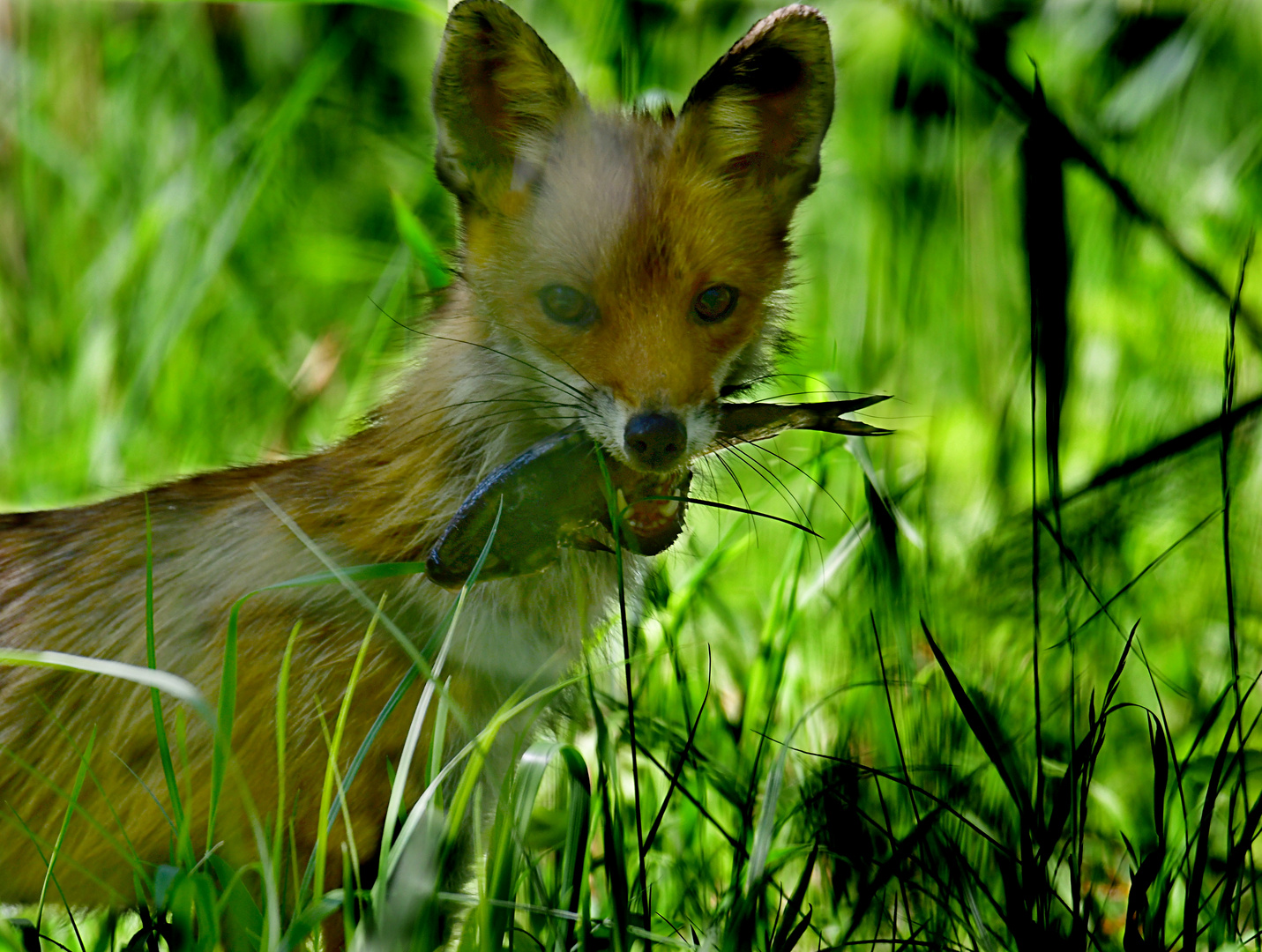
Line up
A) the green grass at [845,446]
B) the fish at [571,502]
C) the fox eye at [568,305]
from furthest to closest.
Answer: the fox eye at [568,305] < the fish at [571,502] < the green grass at [845,446]

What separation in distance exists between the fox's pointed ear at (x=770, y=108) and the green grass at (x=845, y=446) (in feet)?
0.95

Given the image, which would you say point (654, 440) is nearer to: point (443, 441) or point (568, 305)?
point (568, 305)

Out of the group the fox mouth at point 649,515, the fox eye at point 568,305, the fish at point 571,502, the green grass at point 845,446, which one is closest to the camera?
the green grass at point 845,446

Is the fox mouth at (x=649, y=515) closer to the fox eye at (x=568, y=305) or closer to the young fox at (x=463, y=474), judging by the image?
the young fox at (x=463, y=474)

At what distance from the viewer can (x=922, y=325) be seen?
4145mm

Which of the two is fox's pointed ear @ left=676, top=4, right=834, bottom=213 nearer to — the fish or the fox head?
the fox head

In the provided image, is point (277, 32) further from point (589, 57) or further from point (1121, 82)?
point (1121, 82)

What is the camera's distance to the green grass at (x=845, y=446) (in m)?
2.15

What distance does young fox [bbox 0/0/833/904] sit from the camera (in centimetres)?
256

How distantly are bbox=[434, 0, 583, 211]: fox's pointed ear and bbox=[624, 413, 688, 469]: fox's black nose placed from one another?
0.77m

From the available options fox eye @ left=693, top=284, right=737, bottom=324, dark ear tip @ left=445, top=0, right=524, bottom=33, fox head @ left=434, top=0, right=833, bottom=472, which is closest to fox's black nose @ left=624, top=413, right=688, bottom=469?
fox head @ left=434, top=0, right=833, bottom=472

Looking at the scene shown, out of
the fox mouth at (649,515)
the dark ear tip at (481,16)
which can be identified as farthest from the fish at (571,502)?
the dark ear tip at (481,16)

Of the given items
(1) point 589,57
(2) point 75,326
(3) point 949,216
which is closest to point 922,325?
(3) point 949,216

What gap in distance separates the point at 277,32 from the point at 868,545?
4473 millimetres
